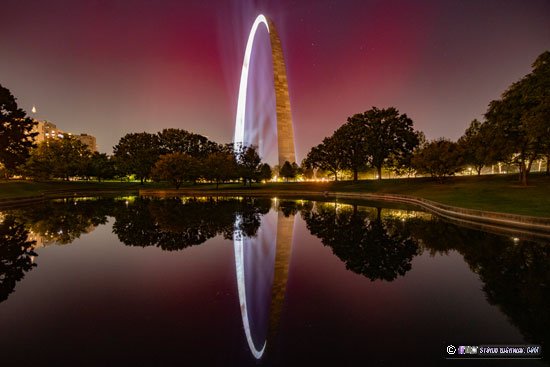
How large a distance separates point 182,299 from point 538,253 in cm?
1265

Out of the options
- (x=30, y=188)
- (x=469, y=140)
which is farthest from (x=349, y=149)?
(x=30, y=188)

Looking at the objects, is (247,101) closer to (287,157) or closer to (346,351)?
(287,157)

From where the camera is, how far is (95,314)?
7.40 m

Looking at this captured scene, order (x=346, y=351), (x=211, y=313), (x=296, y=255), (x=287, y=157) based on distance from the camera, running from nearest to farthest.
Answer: (x=346, y=351) < (x=211, y=313) < (x=296, y=255) < (x=287, y=157)

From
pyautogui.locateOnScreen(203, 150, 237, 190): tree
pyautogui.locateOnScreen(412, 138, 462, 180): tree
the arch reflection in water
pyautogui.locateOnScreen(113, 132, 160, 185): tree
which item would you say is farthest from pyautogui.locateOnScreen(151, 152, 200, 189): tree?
the arch reflection in water

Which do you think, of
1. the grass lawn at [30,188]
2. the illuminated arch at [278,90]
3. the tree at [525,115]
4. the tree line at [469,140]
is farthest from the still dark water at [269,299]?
the illuminated arch at [278,90]

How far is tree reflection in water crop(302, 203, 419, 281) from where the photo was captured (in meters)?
10.9

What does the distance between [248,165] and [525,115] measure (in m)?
51.9

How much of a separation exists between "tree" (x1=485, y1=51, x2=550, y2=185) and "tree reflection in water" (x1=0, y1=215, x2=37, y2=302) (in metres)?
34.1

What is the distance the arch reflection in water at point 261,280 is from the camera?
6641mm

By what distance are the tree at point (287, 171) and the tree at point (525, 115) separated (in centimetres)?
5531

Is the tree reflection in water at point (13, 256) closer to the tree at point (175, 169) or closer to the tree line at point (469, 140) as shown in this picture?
the tree line at point (469, 140)

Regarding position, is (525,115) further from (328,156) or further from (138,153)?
(138,153)

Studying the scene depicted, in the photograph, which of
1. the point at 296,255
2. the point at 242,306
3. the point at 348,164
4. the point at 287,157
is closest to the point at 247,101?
the point at 287,157
